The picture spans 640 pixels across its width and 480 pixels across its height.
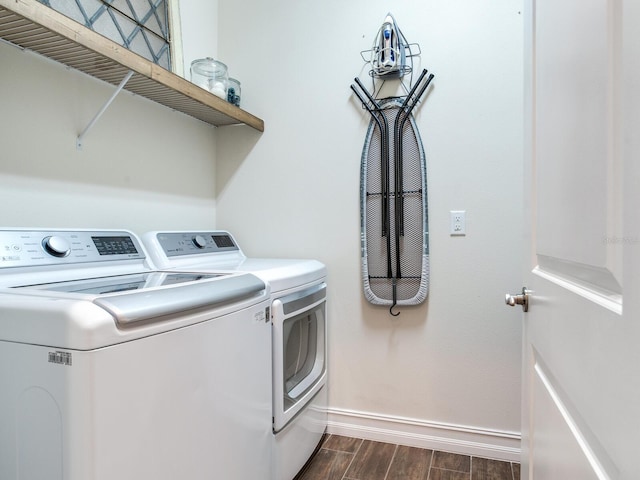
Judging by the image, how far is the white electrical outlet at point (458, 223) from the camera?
1.90m

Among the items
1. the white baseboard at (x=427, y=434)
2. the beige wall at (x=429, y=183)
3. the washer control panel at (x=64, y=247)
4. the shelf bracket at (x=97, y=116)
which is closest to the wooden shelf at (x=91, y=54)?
the shelf bracket at (x=97, y=116)

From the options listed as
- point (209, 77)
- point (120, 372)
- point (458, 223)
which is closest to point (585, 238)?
point (120, 372)

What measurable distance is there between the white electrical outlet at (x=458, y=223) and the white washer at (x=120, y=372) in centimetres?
106

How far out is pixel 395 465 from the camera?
1.80 meters

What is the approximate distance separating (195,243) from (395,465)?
1.37 m

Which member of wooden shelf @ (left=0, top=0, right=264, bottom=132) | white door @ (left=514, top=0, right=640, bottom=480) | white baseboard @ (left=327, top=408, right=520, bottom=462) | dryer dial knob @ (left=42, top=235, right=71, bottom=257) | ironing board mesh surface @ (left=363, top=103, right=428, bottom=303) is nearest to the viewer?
white door @ (left=514, top=0, right=640, bottom=480)

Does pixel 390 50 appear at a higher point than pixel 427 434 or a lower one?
higher

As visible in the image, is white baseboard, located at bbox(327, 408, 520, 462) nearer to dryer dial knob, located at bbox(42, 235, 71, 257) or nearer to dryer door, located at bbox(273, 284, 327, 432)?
dryer door, located at bbox(273, 284, 327, 432)

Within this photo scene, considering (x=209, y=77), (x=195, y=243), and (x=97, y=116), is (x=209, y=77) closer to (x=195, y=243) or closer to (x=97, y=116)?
(x=97, y=116)

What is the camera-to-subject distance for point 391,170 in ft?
6.52

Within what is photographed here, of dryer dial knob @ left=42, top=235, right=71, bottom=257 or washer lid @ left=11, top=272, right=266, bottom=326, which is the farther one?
dryer dial knob @ left=42, top=235, right=71, bottom=257

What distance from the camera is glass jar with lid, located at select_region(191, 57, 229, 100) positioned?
2023mm

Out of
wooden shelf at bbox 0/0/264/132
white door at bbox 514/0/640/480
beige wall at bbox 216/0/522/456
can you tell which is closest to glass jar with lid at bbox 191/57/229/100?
wooden shelf at bbox 0/0/264/132

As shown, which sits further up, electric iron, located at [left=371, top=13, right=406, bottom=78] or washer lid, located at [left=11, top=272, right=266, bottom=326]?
electric iron, located at [left=371, top=13, right=406, bottom=78]
